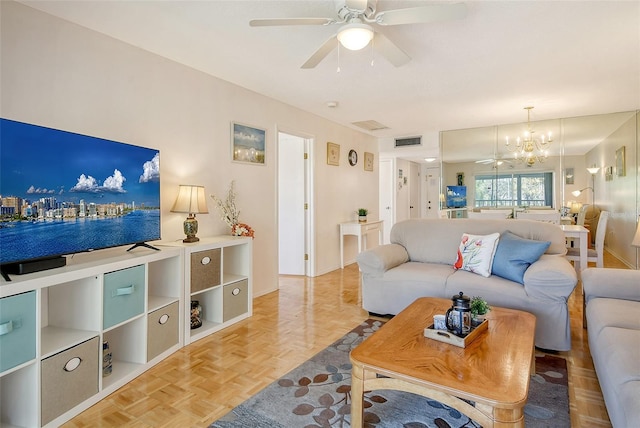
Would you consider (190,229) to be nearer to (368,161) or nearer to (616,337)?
(616,337)

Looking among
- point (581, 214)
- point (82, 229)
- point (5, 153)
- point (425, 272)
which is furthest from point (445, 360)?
point (581, 214)

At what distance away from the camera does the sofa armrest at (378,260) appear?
308 cm

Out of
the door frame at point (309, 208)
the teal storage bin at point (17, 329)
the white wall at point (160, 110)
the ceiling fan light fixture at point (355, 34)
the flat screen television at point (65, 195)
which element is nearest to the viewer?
the teal storage bin at point (17, 329)

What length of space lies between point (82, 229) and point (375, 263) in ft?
7.02

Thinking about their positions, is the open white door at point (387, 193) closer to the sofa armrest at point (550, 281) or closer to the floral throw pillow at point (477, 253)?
the floral throw pillow at point (477, 253)

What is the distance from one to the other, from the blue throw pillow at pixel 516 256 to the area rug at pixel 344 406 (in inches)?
27.7

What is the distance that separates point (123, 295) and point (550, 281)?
8.91ft

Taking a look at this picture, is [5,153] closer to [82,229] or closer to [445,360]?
[82,229]

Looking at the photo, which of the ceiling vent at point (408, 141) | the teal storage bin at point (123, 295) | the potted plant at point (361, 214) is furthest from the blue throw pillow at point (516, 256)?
the ceiling vent at point (408, 141)

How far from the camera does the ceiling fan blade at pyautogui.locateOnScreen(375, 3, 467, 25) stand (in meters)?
1.72

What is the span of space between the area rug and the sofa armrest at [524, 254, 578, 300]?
0.47m

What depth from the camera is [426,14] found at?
1.79 meters

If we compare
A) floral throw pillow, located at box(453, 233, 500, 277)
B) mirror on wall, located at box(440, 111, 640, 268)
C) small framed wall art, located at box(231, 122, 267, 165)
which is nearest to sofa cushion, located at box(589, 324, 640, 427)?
floral throw pillow, located at box(453, 233, 500, 277)

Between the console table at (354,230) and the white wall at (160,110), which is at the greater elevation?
the white wall at (160,110)
